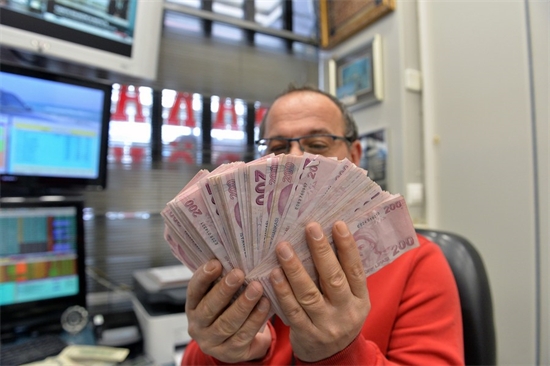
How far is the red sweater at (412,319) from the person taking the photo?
69 cm

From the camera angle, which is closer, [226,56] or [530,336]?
[530,336]

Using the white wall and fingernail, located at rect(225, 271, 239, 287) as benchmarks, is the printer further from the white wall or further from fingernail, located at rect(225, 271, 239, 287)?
the white wall

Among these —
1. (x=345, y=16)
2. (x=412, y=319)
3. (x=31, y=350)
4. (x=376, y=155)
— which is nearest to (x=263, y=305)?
(x=412, y=319)

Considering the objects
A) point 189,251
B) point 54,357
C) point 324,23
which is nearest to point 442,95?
point 324,23

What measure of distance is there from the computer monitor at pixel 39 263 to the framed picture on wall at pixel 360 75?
1335mm

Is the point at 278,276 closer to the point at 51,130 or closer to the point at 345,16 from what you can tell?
the point at 51,130

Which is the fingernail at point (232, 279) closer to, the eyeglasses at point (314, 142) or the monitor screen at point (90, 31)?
the eyeglasses at point (314, 142)

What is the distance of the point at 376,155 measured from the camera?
1617 mm

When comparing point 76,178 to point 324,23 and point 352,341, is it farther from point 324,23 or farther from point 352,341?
point 324,23

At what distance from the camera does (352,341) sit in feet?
1.78

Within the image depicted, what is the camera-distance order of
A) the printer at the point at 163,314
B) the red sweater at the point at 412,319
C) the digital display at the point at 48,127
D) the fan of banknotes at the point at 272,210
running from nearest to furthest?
the fan of banknotes at the point at 272,210
the red sweater at the point at 412,319
the printer at the point at 163,314
the digital display at the point at 48,127

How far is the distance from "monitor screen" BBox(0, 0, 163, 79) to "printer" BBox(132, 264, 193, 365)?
3.11 feet

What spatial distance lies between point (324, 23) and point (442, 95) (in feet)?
2.70

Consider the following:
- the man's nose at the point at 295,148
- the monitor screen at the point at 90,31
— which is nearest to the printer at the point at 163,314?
the man's nose at the point at 295,148
